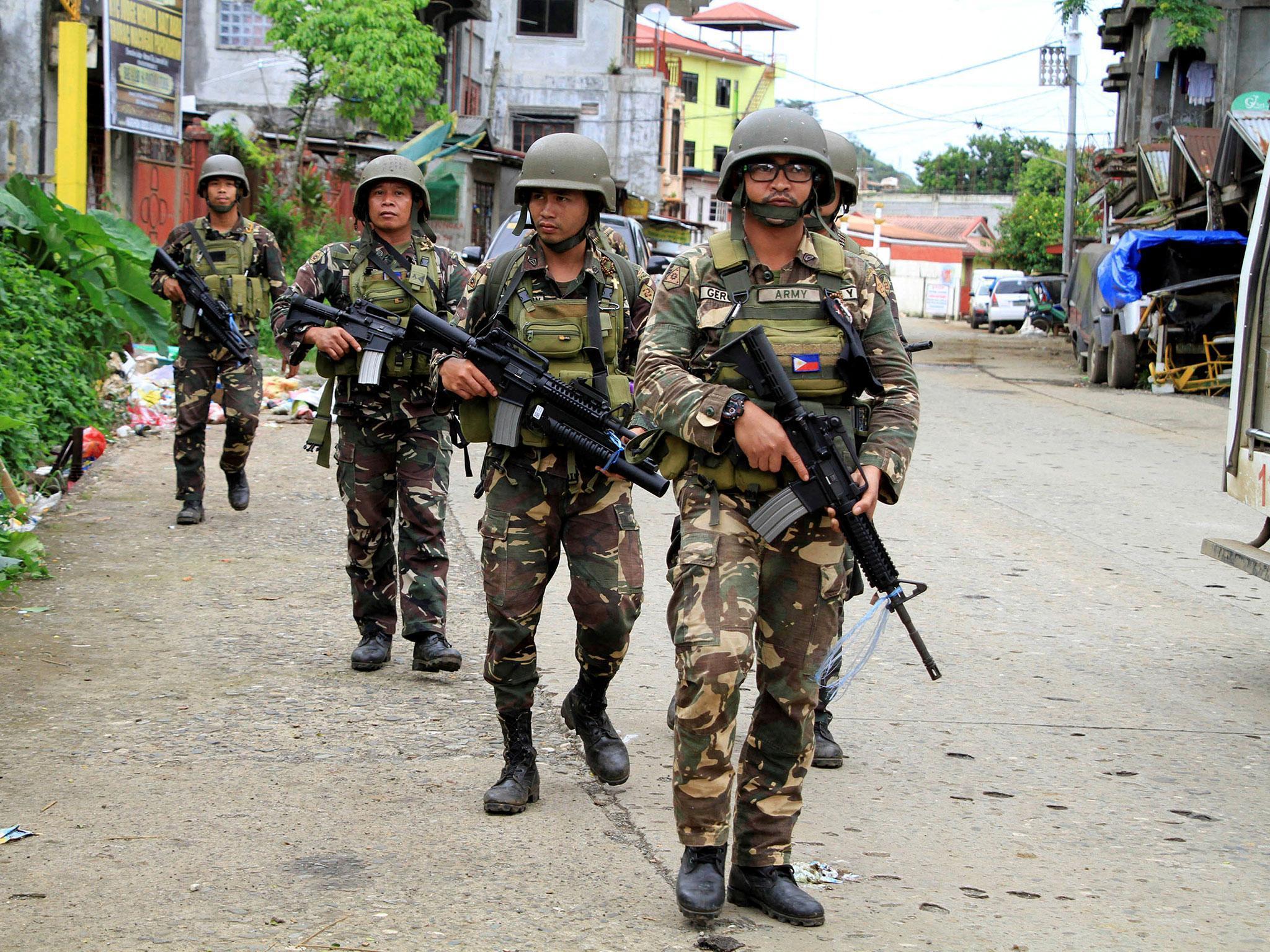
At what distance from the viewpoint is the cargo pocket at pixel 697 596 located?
3.38 metres

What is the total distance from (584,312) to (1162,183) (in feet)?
84.2

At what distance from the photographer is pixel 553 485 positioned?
4309 millimetres

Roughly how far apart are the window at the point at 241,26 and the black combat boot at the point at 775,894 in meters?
27.5

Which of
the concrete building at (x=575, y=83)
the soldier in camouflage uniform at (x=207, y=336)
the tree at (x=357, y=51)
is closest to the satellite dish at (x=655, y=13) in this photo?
the concrete building at (x=575, y=83)

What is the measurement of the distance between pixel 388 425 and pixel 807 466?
264 centimetres

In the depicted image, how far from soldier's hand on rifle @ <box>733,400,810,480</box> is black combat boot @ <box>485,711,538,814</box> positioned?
52.4 inches

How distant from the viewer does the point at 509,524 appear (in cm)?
429

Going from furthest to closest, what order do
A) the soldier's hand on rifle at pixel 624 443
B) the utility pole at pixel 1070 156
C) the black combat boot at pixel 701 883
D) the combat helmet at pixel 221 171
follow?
the utility pole at pixel 1070 156 < the combat helmet at pixel 221 171 < the soldier's hand on rifle at pixel 624 443 < the black combat boot at pixel 701 883

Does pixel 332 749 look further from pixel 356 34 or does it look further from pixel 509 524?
pixel 356 34

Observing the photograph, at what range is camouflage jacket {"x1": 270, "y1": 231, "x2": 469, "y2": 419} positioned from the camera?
Result: 5598 millimetres

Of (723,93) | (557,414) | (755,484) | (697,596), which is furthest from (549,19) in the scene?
(697,596)

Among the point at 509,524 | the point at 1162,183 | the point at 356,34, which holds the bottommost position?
the point at 509,524

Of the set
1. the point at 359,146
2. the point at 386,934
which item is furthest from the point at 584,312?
the point at 359,146

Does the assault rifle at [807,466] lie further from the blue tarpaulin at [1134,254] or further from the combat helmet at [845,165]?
→ the blue tarpaulin at [1134,254]
